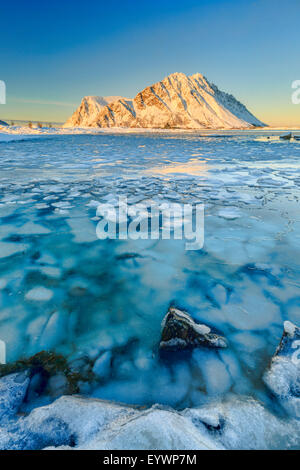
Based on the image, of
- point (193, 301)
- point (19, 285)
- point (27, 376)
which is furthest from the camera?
point (19, 285)

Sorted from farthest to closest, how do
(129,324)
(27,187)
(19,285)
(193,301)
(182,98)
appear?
(182,98)
(27,187)
(19,285)
(193,301)
(129,324)

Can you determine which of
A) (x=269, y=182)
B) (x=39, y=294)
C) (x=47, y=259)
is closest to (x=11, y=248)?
(x=47, y=259)

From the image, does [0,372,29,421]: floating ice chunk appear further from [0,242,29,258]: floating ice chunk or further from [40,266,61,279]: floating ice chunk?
[0,242,29,258]: floating ice chunk

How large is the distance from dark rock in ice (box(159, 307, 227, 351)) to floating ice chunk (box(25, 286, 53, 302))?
958mm

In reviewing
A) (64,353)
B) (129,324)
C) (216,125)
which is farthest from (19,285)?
(216,125)

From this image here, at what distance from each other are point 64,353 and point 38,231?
189cm

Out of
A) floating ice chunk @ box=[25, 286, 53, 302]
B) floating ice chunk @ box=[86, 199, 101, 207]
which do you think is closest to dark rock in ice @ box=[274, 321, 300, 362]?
floating ice chunk @ box=[25, 286, 53, 302]

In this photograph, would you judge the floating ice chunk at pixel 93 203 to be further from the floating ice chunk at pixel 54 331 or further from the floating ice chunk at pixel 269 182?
the floating ice chunk at pixel 269 182

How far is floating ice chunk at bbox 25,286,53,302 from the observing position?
1.71 meters

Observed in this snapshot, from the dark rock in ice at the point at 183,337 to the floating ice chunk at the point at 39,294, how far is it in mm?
958

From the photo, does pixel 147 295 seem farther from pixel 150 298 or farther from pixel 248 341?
pixel 248 341

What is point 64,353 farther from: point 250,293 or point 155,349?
point 250,293
